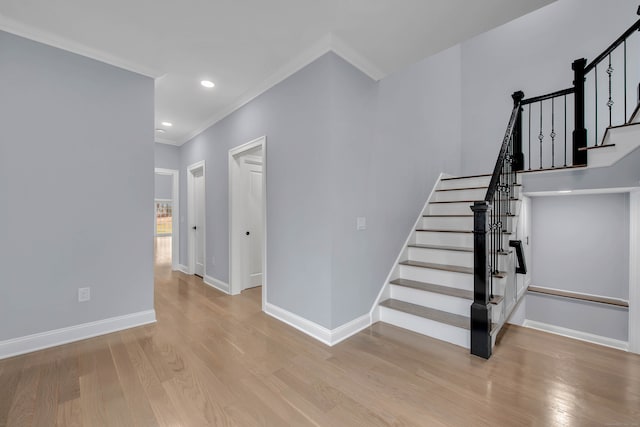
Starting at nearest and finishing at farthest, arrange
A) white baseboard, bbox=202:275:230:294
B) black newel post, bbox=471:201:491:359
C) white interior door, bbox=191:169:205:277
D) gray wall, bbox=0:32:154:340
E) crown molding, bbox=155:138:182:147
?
black newel post, bbox=471:201:491:359
gray wall, bbox=0:32:154:340
white baseboard, bbox=202:275:230:294
white interior door, bbox=191:169:205:277
crown molding, bbox=155:138:182:147

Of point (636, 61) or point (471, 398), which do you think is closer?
point (471, 398)

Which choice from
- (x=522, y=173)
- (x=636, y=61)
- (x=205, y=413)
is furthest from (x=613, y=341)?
(x=205, y=413)

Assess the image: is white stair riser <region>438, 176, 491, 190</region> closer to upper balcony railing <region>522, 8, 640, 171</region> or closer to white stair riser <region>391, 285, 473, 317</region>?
upper balcony railing <region>522, 8, 640, 171</region>

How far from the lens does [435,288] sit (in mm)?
2820

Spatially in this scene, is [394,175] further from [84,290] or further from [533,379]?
[84,290]

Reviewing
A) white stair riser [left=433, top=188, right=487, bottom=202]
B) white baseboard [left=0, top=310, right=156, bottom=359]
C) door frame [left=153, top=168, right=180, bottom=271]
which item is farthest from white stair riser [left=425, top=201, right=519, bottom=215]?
door frame [left=153, top=168, right=180, bottom=271]

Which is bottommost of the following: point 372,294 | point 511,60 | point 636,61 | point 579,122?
point 372,294

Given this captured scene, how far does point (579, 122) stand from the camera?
10.4 ft

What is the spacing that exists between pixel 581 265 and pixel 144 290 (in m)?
5.82

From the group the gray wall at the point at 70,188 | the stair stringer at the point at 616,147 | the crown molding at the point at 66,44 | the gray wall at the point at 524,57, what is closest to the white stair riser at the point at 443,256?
the stair stringer at the point at 616,147

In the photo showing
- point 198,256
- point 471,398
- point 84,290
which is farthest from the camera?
point 198,256

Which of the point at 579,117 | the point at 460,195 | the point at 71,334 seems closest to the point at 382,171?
the point at 460,195

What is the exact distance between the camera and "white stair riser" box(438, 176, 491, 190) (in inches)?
152

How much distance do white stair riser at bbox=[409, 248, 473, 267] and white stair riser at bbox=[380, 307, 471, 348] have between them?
2.81ft
